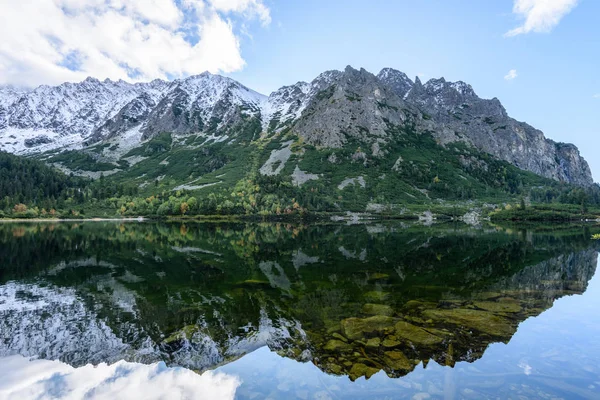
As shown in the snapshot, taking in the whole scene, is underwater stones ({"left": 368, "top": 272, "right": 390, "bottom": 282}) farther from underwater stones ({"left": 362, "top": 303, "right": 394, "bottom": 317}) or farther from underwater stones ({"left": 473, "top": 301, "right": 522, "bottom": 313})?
underwater stones ({"left": 473, "top": 301, "right": 522, "bottom": 313})

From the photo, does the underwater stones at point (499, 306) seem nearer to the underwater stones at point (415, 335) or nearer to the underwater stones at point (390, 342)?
the underwater stones at point (415, 335)

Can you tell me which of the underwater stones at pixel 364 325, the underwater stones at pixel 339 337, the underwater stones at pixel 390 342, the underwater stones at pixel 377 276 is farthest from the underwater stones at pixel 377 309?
the underwater stones at pixel 377 276

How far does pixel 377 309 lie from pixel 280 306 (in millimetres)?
6749

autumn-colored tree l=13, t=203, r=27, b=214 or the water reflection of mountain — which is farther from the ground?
the water reflection of mountain

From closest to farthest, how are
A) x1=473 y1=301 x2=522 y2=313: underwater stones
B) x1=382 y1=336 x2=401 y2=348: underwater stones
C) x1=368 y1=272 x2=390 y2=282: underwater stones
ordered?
1. x1=382 y1=336 x2=401 y2=348: underwater stones
2. x1=473 y1=301 x2=522 y2=313: underwater stones
3. x1=368 y1=272 x2=390 y2=282: underwater stones

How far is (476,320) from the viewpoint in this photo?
2167 centimetres

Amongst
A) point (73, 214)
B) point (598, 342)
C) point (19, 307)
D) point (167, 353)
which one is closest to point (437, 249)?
point (598, 342)

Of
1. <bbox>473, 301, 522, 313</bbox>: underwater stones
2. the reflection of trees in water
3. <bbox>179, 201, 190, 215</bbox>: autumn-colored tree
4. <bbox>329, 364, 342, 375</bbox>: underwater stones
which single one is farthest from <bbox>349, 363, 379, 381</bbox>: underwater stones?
<bbox>179, 201, 190, 215</bbox>: autumn-colored tree

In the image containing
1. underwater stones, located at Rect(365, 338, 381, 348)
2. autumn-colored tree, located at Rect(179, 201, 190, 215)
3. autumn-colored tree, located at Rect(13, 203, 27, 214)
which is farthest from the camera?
autumn-colored tree, located at Rect(179, 201, 190, 215)

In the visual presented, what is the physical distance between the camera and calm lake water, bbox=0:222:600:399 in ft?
48.3

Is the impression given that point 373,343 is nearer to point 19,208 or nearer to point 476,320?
point 476,320

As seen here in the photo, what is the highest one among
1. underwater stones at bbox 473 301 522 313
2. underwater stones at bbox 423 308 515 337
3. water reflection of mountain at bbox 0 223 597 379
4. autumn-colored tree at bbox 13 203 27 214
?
underwater stones at bbox 473 301 522 313

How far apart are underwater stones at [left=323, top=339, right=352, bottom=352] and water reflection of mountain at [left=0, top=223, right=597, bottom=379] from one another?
0.05 m

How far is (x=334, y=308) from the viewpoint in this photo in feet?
80.6
